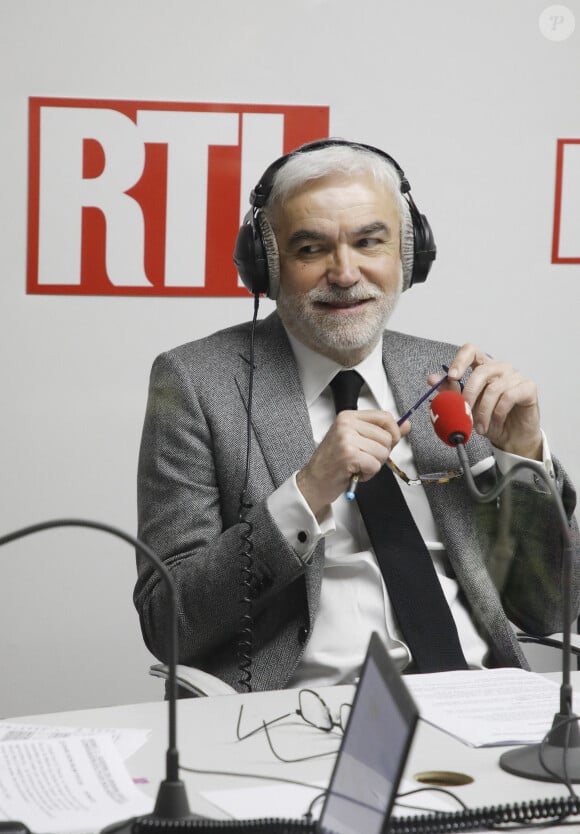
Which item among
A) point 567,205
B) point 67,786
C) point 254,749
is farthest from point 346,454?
point 567,205

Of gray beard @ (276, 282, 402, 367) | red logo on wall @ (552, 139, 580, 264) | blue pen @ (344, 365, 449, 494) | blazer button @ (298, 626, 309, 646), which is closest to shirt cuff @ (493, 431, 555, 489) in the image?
blue pen @ (344, 365, 449, 494)

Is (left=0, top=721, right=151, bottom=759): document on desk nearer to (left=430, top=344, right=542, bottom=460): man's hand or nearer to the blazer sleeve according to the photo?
the blazer sleeve

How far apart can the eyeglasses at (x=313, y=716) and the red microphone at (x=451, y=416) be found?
1.38 ft

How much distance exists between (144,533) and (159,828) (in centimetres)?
89

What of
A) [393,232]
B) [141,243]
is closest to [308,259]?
[393,232]

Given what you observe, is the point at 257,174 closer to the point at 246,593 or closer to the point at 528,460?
the point at 528,460

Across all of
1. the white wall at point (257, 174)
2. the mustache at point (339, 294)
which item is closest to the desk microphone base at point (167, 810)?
the mustache at point (339, 294)

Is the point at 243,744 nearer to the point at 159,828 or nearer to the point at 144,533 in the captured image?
the point at 159,828

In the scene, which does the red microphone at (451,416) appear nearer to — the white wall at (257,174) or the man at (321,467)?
the man at (321,467)

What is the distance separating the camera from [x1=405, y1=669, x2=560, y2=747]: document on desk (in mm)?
1271

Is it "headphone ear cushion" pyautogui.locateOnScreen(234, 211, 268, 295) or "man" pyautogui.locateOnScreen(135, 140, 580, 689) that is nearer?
"man" pyautogui.locateOnScreen(135, 140, 580, 689)

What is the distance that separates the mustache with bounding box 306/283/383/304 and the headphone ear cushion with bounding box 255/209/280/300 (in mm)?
67

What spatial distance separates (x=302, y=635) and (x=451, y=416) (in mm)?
405

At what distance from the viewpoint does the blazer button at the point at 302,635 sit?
1698mm
